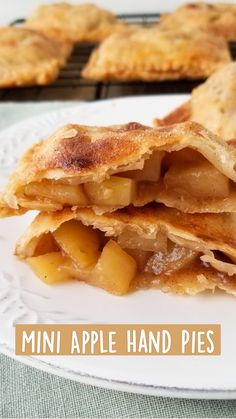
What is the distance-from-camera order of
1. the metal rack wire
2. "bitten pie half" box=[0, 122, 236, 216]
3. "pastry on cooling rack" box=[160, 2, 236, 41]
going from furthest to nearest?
"pastry on cooling rack" box=[160, 2, 236, 41] → the metal rack wire → "bitten pie half" box=[0, 122, 236, 216]

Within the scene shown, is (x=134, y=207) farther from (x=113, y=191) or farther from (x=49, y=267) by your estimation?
(x=49, y=267)

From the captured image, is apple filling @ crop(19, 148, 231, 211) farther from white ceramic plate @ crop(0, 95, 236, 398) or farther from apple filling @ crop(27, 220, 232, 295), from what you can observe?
white ceramic plate @ crop(0, 95, 236, 398)

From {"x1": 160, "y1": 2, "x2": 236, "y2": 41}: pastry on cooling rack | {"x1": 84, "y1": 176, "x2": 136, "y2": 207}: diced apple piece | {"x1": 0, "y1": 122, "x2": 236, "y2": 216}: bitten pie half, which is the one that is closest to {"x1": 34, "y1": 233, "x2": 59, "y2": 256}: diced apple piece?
{"x1": 0, "y1": 122, "x2": 236, "y2": 216}: bitten pie half

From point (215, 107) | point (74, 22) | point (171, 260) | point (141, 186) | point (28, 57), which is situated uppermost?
point (141, 186)

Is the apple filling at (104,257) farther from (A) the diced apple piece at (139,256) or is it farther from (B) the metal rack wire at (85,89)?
(B) the metal rack wire at (85,89)

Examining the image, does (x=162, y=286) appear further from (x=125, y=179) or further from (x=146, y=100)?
(x=146, y=100)

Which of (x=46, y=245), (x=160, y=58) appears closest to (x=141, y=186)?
(x=46, y=245)

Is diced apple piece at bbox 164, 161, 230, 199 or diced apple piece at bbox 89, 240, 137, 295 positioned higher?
diced apple piece at bbox 164, 161, 230, 199

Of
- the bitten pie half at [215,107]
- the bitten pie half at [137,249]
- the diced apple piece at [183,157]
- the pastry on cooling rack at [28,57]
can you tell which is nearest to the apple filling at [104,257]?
the bitten pie half at [137,249]
